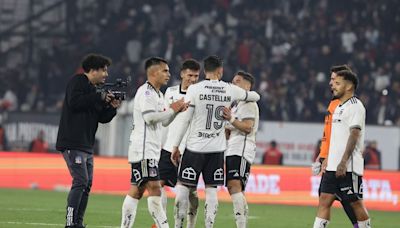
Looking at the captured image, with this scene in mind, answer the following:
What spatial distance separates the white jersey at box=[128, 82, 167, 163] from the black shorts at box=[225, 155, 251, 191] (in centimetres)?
194

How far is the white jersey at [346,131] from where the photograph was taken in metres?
13.2

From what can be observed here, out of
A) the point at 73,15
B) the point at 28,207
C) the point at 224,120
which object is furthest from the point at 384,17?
the point at 224,120

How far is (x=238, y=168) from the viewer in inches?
607

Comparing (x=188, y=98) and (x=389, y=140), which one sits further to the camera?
(x=389, y=140)

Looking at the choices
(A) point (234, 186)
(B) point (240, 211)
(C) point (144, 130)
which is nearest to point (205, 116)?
(C) point (144, 130)

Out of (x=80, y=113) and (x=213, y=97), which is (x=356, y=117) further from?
(x=80, y=113)

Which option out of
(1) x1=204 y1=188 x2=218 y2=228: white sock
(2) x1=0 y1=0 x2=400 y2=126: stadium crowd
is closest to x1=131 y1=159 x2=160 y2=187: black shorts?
(1) x1=204 y1=188 x2=218 y2=228: white sock

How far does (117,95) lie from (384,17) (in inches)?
928

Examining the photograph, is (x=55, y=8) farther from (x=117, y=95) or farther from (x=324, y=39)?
(x=117, y=95)

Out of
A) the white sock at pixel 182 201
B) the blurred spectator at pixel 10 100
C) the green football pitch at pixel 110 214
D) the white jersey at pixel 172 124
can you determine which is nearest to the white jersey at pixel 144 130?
the white sock at pixel 182 201

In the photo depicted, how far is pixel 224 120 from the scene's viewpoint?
14.1 meters

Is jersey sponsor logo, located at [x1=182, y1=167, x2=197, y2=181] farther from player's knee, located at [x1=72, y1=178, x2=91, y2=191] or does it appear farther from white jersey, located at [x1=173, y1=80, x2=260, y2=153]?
player's knee, located at [x1=72, y1=178, x2=91, y2=191]

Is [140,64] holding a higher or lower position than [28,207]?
higher

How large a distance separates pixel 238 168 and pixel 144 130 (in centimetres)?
238
